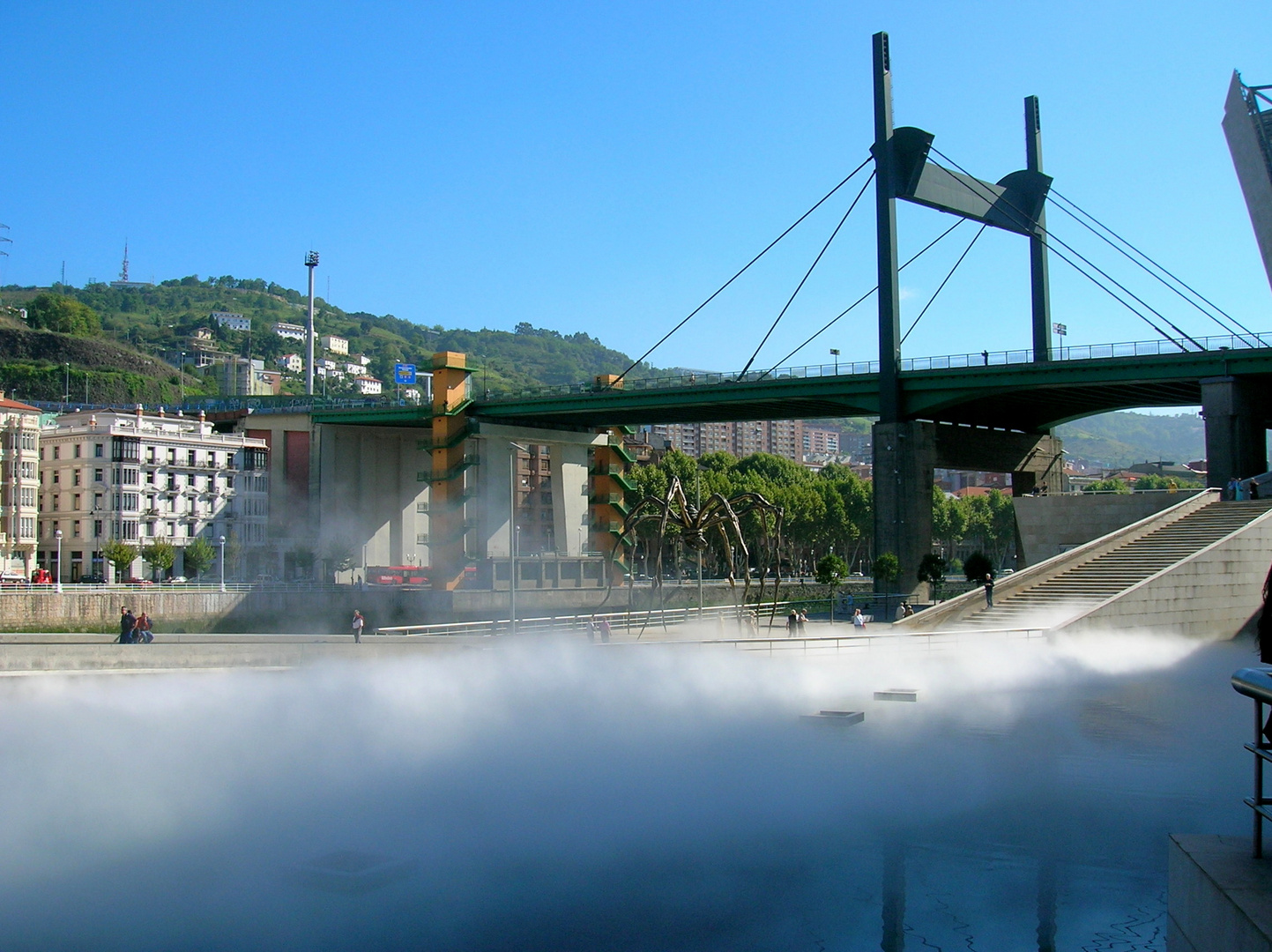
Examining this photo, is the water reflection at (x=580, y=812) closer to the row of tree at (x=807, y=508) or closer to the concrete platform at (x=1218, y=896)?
the concrete platform at (x=1218, y=896)

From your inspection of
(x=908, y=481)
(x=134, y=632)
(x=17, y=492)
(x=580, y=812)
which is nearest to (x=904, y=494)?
(x=908, y=481)

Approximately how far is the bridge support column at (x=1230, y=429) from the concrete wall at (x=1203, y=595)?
459 inches

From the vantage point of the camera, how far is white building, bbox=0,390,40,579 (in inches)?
2901

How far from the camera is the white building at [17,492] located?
7369 cm

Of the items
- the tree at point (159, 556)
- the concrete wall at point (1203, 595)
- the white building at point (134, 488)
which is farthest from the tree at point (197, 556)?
the concrete wall at point (1203, 595)

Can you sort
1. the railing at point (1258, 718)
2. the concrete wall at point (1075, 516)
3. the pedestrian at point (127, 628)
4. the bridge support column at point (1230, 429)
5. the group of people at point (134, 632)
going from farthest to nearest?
the bridge support column at point (1230, 429) → the concrete wall at point (1075, 516) → the pedestrian at point (127, 628) → the group of people at point (134, 632) → the railing at point (1258, 718)

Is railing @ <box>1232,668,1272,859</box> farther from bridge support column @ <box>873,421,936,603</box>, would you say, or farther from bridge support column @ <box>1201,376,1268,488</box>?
bridge support column @ <box>873,421,936,603</box>

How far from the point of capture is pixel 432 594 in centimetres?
7588

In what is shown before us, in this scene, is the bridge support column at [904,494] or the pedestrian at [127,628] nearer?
the pedestrian at [127,628]

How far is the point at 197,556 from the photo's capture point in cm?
7975

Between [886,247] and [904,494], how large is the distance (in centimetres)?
1383

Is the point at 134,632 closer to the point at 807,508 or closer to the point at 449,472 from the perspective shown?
the point at 449,472

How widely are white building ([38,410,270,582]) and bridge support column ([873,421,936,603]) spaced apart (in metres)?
51.2

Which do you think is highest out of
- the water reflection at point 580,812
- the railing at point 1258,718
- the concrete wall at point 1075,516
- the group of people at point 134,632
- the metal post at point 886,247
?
the metal post at point 886,247
